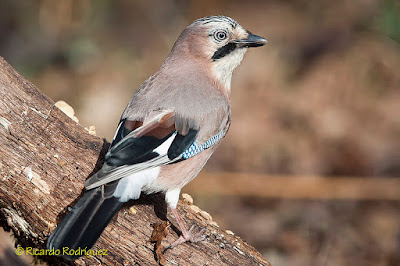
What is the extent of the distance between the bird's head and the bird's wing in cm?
78

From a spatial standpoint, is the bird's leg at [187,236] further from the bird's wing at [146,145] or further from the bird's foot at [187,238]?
the bird's wing at [146,145]

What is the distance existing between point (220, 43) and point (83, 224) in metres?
2.01

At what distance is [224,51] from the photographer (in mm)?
4570

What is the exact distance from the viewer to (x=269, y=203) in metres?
6.51

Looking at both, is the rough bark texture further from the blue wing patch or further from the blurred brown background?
the blurred brown background

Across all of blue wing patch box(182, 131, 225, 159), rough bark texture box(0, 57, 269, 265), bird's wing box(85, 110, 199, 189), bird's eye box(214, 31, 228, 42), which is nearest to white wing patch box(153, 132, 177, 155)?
bird's wing box(85, 110, 199, 189)

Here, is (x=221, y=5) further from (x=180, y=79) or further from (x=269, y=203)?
(x=180, y=79)

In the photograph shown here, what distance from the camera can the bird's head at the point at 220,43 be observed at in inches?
179

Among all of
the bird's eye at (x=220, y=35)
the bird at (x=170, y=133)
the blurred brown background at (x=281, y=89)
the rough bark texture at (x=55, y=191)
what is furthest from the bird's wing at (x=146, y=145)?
the blurred brown background at (x=281, y=89)

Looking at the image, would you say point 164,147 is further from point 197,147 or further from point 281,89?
point 281,89

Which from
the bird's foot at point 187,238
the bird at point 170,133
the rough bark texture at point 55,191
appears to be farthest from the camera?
the bird's foot at point 187,238

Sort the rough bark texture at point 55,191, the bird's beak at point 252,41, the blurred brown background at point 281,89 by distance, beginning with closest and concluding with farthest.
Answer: the rough bark texture at point 55,191 < the bird's beak at point 252,41 < the blurred brown background at point 281,89

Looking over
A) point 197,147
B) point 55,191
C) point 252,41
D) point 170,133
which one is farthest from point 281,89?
point 55,191

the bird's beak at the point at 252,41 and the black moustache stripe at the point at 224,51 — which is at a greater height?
the bird's beak at the point at 252,41
